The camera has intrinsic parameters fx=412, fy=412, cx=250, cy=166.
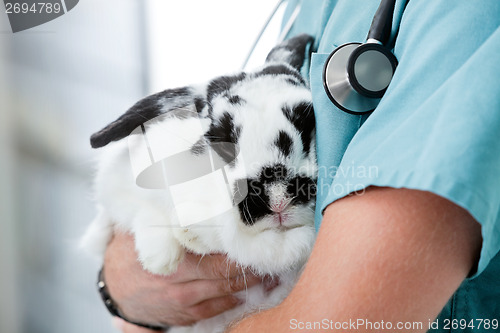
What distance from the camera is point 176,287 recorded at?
91cm

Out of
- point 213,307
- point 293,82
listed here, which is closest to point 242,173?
point 293,82

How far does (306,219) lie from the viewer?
0.74 m

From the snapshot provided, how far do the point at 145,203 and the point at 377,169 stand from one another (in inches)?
21.3

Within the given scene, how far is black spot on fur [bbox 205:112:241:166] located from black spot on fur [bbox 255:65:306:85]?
0.17 m

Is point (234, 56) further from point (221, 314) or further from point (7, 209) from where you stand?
point (7, 209)

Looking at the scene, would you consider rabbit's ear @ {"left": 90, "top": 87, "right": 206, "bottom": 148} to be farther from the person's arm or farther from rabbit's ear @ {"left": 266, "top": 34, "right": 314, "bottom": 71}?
the person's arm

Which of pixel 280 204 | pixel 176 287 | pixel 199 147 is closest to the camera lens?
pixel 280 204

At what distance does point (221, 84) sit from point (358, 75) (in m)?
0.38

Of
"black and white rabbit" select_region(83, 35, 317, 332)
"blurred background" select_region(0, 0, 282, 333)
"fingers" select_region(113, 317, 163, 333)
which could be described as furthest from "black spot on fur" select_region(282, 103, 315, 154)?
"fingers" select_region(113, 317, 163, 333)

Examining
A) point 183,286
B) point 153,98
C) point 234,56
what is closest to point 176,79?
point 234,56

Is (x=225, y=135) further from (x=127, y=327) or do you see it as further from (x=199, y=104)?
(x=127, y=327)

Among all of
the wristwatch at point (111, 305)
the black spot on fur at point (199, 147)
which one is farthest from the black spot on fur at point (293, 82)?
the wristwatch at point (111, 305)

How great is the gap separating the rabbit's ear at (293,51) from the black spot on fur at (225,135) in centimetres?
25

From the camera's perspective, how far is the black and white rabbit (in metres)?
0.71
